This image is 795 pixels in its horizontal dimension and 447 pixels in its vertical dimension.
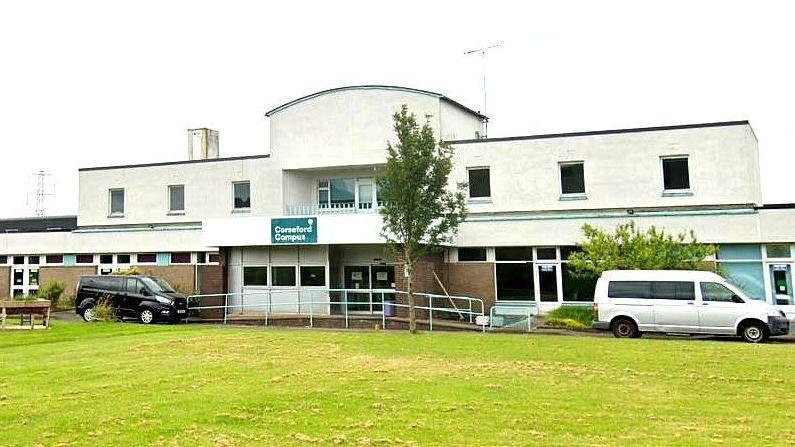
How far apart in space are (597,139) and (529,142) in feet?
8.25

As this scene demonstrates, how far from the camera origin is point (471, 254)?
88.8ft

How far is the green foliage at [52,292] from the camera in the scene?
30062 mm

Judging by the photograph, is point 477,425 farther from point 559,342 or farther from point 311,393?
point 559,342

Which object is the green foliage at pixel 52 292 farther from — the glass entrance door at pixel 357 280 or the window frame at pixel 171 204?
the glass entrance door at pixel 357 280

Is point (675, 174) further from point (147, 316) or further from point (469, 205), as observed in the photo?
point (147, 316)

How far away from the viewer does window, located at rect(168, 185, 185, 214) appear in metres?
32.0

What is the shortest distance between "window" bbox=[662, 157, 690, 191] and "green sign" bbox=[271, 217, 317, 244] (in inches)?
505

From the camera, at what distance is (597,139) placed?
85.0 feet

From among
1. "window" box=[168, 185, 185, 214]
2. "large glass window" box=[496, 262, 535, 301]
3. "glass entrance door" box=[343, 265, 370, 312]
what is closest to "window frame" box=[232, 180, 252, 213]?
"window" box=[168, 185, 185, 214]

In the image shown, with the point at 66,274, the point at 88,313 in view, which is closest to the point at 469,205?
the point at 88,313

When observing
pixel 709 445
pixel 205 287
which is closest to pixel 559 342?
pixel 709 445

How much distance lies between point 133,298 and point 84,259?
996 cm

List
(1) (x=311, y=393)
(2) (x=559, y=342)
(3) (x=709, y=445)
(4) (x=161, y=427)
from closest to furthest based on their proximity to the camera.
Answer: (3) (x=709, y=445) → (4) (x=161, y=427) → (1) (x=311, y=393) → (2) (x=559, y=342)

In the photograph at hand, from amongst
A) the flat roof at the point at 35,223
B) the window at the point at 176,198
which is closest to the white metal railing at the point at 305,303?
the window at the point at 176,198
